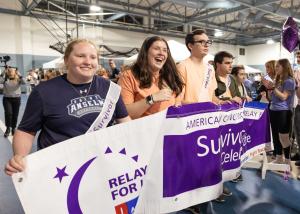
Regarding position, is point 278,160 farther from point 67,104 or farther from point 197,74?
point 67,104

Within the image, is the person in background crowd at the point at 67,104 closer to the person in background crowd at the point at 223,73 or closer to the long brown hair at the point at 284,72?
the person in background crowd at the point at 223,73

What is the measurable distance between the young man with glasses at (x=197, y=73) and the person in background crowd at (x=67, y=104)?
92 cm

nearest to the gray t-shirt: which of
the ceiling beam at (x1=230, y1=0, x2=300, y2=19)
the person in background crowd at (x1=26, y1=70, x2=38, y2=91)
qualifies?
the ceiling beam at (x1=230, y1=0, x2=300, y2=19)

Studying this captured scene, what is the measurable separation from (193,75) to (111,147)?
1.15m

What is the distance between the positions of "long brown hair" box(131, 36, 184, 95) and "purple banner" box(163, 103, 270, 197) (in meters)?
0.28

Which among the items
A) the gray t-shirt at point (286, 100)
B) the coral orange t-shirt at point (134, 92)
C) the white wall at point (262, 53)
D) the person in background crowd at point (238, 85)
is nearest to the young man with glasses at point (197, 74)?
the coral orange t-shirt at point (134, 92)

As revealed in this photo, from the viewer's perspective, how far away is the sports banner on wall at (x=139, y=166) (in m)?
Result: 1.38

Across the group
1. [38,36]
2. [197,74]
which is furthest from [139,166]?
[38,36]

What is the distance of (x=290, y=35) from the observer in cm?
Result: 387

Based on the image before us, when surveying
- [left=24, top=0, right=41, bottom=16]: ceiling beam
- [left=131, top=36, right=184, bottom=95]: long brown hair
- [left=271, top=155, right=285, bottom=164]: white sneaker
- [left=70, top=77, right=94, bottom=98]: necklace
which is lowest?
[left=271, top=155, right=285, bottom=164]: white sneaker

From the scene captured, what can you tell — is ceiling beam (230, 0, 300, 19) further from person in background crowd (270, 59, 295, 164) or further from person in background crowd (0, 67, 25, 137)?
person in background crowd (0, 67, 25, 137)

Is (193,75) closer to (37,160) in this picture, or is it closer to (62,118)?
(62,118)

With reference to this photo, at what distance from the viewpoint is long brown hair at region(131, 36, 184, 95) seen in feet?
6.57

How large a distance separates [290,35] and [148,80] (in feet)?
9.20
